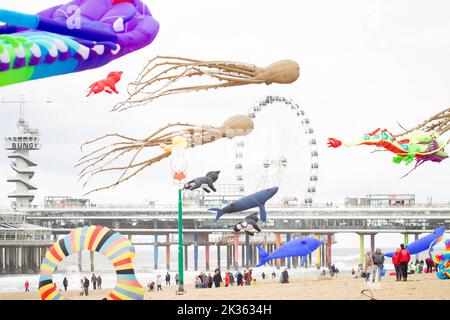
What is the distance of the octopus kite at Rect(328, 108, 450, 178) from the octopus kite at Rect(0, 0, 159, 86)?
27.5 ft

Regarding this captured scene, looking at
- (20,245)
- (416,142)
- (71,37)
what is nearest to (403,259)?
(416,142)

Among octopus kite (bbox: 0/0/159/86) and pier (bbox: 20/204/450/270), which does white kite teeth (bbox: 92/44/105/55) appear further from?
pier (bbox: 20/204/450/270)

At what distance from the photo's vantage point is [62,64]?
14.3 metres

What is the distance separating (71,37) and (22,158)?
72.8 metres

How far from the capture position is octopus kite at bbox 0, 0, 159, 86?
13578 millimetres

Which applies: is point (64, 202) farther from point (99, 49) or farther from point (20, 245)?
point (99, 49)

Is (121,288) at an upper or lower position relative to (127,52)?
lower

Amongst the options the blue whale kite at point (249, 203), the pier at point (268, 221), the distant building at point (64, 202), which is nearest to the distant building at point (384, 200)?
the pier at point (268, 221)

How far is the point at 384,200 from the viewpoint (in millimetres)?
79312

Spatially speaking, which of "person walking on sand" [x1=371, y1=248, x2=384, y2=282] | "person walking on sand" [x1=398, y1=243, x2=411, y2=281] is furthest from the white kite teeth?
"person walking on sand" [x1=398, y1=243, x2=411, y2=281]

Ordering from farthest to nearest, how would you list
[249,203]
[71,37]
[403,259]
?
[249,203], [403,259], [71,37]

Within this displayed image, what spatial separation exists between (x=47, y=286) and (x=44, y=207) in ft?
215
